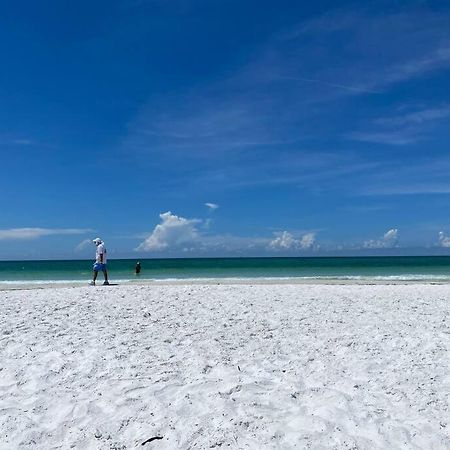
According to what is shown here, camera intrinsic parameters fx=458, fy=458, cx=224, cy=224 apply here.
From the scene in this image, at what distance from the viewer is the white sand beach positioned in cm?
470

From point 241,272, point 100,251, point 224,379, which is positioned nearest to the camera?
point 224,379

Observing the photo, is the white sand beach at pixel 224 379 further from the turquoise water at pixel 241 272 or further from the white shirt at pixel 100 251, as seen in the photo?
the turquoise water at pixel 241 272

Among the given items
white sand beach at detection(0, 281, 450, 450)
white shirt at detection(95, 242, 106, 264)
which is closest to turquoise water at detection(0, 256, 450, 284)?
white shirt at detection(95, 242, 106, 264)

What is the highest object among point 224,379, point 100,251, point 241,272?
point 100,251

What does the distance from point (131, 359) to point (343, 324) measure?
4453 millimetres

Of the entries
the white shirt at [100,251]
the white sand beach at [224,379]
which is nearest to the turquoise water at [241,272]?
the white shirt at [100,251]

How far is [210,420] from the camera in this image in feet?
16.2

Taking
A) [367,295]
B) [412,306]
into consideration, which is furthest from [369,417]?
[367,295]

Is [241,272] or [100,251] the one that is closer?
[100,251]

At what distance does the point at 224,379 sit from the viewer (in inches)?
240

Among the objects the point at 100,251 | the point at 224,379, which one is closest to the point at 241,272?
the point at 100,251

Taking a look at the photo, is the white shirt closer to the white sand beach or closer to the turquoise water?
the white sand beach

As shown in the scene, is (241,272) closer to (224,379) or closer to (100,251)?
(100,251)

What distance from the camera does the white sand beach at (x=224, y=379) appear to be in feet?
15.4
